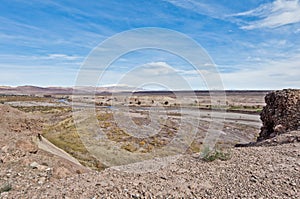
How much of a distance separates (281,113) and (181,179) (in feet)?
37.5

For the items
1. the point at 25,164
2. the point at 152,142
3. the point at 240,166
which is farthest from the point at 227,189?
the point at 152,142

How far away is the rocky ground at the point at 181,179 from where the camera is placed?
249 inches

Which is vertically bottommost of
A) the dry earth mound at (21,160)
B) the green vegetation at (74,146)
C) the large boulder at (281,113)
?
the green vegetation at (74,146)

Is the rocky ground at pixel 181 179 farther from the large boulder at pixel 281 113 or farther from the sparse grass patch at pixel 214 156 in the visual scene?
the large boulder at pixel 281 113

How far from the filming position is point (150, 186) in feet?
21.9

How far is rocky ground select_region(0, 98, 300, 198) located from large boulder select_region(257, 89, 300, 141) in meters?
5.32

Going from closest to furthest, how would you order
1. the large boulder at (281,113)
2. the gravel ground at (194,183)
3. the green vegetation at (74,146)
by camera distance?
the gravel ground at (194,183) < the large boulder at (281,113) < the green vegetation at (74,146)

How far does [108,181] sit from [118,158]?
13.4m

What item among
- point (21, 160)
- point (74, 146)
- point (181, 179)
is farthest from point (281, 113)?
point (74, 146)

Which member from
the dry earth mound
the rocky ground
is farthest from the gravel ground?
the dry earth mound

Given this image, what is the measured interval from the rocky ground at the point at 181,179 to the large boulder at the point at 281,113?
532 cm

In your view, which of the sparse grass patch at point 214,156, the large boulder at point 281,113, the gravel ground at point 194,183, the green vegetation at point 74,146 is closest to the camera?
the gravel ground at point 194,183

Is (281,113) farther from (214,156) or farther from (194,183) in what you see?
(194,183)

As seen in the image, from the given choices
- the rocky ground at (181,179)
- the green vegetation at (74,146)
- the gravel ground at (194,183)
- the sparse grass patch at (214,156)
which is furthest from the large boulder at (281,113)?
the green vegetation at (74,146)
